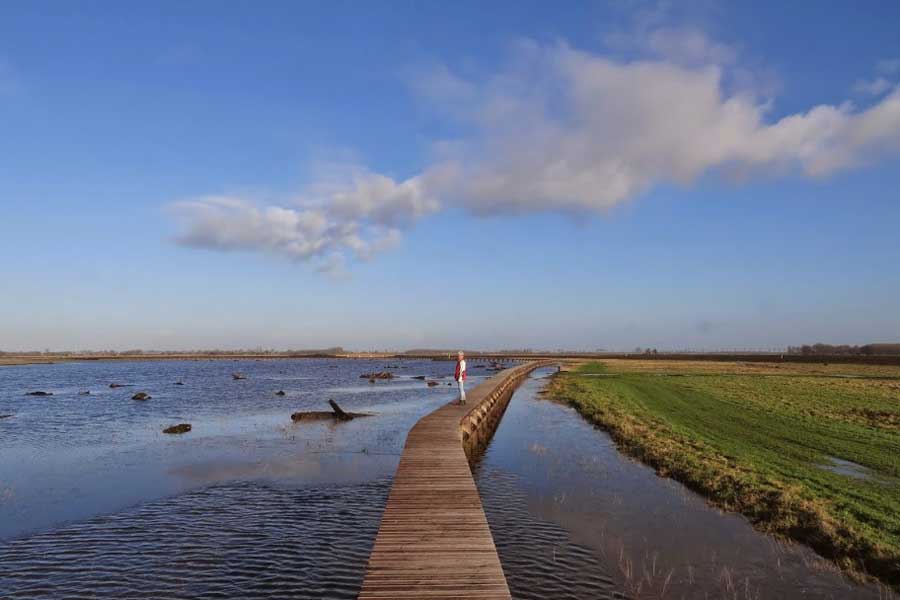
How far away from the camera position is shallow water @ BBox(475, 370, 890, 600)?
902 cm

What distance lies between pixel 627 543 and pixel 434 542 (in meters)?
4.53

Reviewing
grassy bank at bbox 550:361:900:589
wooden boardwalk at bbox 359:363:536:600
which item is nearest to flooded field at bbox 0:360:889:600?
grassy bank at bbox 550:361:900:589

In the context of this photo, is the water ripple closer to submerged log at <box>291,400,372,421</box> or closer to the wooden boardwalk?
the wooden boardwalk

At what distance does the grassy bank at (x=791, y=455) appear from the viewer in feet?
35.7

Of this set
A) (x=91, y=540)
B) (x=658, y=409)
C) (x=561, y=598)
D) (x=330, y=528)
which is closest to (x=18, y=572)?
(x=91, y=540)

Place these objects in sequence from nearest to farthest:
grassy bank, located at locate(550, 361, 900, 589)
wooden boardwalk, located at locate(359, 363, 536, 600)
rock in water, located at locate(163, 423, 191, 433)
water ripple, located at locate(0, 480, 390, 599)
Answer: wooden boardwalk, located at locate(359, 363, 536, 600) < water ripple, located at locate(0, 480, 390, 599) < grassy bank, located at locate(550, 361, 900, 589) < rock in water, located at locate(163, 423, 191, 433)

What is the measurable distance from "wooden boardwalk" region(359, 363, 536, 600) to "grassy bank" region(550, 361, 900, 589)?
21.7 feet

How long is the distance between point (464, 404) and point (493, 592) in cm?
1961

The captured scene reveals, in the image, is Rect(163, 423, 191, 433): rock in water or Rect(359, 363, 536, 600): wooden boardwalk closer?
Rect(359, 363, 536, 600): wooden boardwalk

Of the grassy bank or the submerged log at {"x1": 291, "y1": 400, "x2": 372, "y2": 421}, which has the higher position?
the grassy bank

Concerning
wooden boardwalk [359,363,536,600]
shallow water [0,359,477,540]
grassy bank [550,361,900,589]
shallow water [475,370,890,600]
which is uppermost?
wooden boardwalk [359,363,536,600]

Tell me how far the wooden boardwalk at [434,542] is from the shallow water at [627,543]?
3.57 ft

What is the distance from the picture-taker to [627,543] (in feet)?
36.1

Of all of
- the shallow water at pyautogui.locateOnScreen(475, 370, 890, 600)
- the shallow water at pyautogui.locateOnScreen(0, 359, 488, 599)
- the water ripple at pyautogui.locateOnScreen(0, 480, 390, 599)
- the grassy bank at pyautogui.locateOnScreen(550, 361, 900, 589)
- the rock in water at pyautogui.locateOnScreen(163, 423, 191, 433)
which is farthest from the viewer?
the rock in water at pyautogui.locateOnScreen(163, 423, 191, 433)
